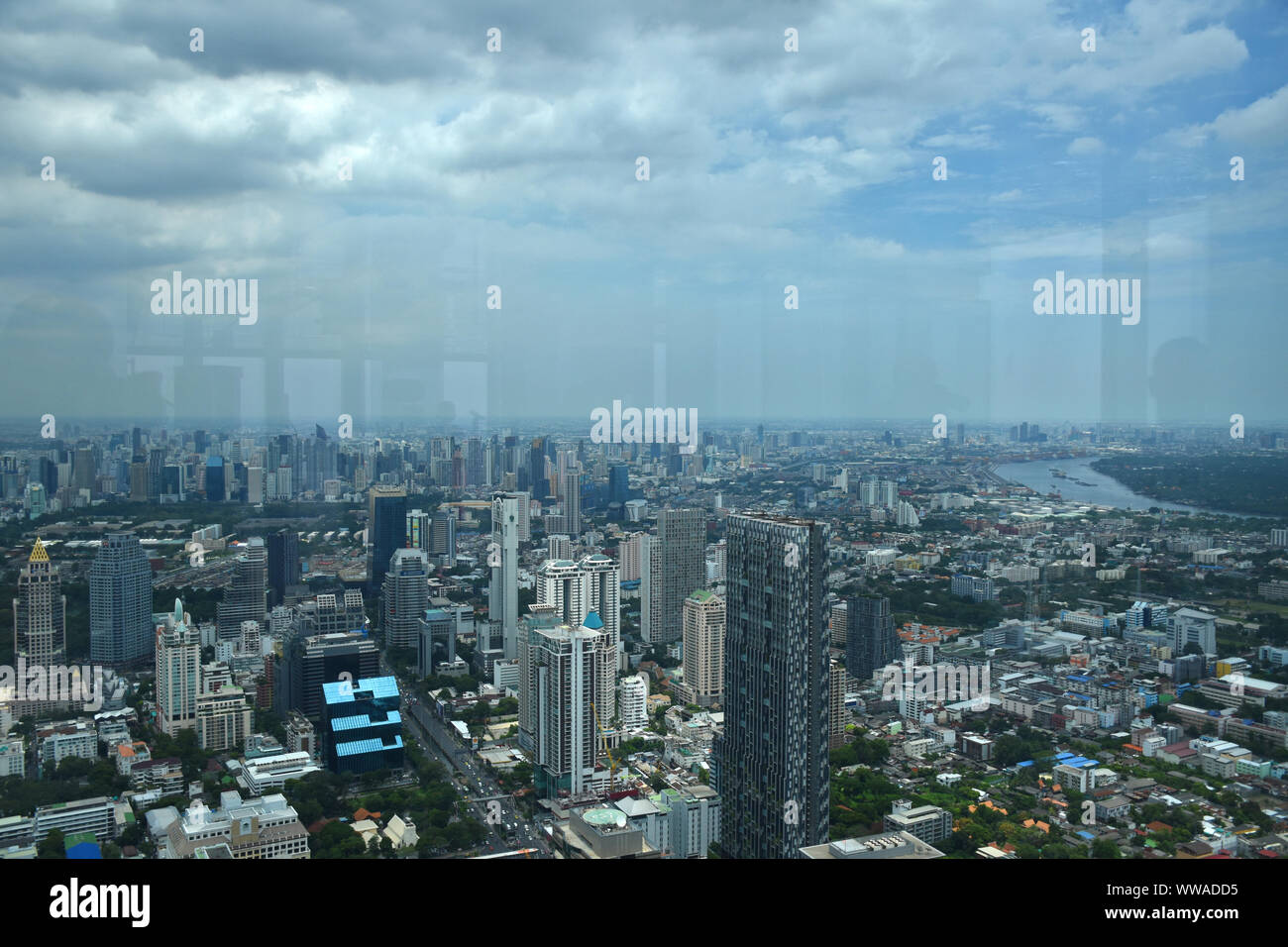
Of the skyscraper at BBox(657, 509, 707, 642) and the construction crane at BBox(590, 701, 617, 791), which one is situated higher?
the skyscraper at BBox(657, 509, 707, 642)

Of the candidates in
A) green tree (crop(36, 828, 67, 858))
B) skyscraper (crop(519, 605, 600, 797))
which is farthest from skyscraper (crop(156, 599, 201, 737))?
skyscraper (crop(519, 605, 600, 797))

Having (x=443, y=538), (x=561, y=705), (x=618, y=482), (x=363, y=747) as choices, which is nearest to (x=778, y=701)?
(x=561, y=705)

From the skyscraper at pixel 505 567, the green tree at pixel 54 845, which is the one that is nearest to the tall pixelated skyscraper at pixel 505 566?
the skyscraper at pixel 505 567

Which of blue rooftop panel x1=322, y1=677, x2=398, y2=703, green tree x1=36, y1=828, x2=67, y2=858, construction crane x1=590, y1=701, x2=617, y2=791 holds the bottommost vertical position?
construction crane x1=590, y1=701, x2=617, y2=791

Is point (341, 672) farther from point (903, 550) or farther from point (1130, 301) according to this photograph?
point (1130, 301)

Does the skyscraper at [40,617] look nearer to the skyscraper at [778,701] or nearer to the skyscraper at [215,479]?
the skyscraper at [215,479]

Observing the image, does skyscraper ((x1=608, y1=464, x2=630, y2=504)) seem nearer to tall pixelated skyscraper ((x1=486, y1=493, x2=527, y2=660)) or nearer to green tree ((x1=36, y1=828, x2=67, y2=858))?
tall pixelated skyscraper ((x1=486, y1=493, x2=527, y2=660))

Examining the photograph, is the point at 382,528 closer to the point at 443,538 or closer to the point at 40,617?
the point at 443,538
